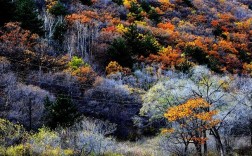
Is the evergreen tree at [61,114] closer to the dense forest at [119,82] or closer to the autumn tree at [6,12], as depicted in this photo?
the dense forest at [119,82]

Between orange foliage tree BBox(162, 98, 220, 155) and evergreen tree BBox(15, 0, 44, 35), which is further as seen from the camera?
evergreen tree BBox(15, 0, 44, 35)

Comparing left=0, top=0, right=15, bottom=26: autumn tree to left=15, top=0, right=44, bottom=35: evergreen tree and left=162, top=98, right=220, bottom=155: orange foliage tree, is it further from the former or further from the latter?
left=162, top=98, right=220, bottom=155: orange foliage tree

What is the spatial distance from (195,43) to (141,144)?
27.7m

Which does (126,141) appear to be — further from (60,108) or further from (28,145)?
(28,145)

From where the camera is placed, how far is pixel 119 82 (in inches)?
1646

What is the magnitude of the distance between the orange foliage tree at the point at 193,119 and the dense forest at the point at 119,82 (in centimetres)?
10

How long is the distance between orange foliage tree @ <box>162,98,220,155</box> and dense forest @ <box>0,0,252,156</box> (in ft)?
0.32

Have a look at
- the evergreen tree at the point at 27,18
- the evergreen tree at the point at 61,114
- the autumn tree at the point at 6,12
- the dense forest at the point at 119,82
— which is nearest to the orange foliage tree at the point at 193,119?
the dense forest at the point at 119,82

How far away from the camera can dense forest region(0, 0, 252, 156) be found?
28438mm

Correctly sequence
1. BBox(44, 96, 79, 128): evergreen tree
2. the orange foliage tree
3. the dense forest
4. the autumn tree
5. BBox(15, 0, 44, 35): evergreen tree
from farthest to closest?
BBox(15, 0, 44, 35): evergreen tree, the autumn tree, BBox(44, 96, 79, 128): evergreen tree, the dense forest, the orange foliage tree

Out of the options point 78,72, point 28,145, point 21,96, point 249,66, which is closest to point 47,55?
point 78,72

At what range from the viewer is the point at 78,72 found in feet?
134

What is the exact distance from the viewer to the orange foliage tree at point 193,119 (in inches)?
1078

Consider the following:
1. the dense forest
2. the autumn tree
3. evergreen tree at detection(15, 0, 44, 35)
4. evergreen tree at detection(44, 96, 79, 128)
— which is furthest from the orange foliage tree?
the autumn tree
